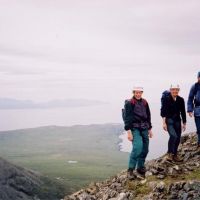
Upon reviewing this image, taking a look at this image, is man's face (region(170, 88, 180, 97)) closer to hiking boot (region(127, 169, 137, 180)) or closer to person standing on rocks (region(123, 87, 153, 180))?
person standing on rocks (region(123, 87, 153, 180))

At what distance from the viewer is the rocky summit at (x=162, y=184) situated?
1900cm

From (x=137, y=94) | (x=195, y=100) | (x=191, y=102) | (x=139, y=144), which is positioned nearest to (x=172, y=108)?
(x=191, y=102)

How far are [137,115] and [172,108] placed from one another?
2.38 meters

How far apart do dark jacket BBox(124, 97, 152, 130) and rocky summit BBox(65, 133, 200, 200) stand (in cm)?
271

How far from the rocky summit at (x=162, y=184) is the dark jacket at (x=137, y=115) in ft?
8.88

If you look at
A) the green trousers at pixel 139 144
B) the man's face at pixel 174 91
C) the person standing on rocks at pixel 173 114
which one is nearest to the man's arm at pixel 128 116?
the green trousers at pixel 139 144

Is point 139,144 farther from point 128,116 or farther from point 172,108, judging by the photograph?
point 172,108

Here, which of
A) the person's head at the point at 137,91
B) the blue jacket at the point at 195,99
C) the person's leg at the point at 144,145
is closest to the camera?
the person's head at the point at 137,91

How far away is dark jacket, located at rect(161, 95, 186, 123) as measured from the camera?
2194cm

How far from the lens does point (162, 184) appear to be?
1989cm

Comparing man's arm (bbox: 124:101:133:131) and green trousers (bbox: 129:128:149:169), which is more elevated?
man's arm (bbox: 124:101:133:131)

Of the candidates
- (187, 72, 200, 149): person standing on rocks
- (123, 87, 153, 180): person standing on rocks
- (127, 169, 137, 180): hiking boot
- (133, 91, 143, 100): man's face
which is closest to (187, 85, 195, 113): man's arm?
(187, 72, 200, 149): person standing on rocks

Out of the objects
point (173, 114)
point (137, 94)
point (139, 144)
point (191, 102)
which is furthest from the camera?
point (173, 114)

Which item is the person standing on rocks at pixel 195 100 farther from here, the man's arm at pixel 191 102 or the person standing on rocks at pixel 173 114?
the person standing on rocks at pixel 173 114
